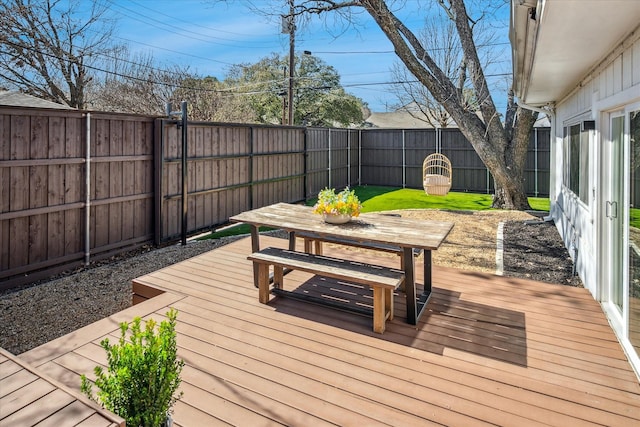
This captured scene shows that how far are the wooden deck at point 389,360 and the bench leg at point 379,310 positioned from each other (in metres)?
0.06

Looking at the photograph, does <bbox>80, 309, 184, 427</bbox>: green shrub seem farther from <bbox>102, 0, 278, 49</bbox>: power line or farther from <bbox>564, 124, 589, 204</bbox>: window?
<bbox>102, 0, 278, 49</bbox>: power line

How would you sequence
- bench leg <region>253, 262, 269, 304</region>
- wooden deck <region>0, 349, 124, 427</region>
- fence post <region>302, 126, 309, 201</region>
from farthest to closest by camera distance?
fence post <region>302, 126, 309, 201</region>, bench leg <region>253, 262, 269, 304</region>, wooden deck <region>0, 349, 124, 427</region>

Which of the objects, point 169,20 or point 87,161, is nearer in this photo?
point 87,161

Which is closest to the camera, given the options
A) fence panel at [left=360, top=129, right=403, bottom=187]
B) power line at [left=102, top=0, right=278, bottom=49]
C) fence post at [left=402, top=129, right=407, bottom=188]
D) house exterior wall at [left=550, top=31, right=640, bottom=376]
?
house exterior wall at [left=550, top=31, right=640, bottom=376]

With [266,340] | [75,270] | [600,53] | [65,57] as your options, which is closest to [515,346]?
[266,340]

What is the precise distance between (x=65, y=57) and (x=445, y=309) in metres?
15.4

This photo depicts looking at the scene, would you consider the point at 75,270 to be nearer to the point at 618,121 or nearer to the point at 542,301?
the point at 542,301

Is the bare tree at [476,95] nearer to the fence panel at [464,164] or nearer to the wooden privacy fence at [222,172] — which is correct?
the wooden privacy fence at [222,172]

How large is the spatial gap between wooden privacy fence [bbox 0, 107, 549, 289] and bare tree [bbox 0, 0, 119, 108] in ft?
30.2

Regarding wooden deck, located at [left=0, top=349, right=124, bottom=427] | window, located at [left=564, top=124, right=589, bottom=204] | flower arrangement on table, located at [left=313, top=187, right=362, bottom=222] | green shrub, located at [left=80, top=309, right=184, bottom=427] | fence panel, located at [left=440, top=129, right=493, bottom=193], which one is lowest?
wooden deck, located at [left=0, top=349, right=124, bottom=427]

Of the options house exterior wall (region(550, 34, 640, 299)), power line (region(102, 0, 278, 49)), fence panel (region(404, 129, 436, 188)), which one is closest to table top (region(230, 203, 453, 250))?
house exterior wall (region(550, 34, 640, 299))

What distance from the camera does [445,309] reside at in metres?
3.23

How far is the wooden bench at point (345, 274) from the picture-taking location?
9.23ft

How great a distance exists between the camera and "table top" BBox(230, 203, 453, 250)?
2943mm
